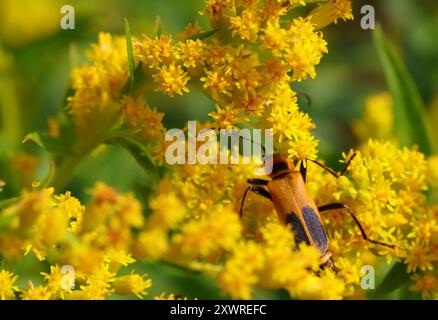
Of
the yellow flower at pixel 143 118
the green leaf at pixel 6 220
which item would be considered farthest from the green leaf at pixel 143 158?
the green leaf at pixel 6 220

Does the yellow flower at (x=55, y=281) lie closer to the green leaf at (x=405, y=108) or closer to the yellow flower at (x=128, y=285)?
the yellow flower at (x=128, y=285)

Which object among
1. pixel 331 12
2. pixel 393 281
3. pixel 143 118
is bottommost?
pixel 393 281

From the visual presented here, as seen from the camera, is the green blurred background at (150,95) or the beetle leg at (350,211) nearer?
the beetle leg at (350,211)

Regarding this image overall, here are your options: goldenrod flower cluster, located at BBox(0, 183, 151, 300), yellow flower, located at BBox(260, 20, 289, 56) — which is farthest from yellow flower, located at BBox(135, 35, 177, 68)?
goldenrod flower cluster, located at BBox(0, 183, 151, 300)

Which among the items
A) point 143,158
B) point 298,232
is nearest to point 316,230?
point 298,232

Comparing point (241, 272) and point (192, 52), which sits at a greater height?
point (192, 52)

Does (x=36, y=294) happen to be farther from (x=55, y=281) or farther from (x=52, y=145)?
(x=52, y=145)
